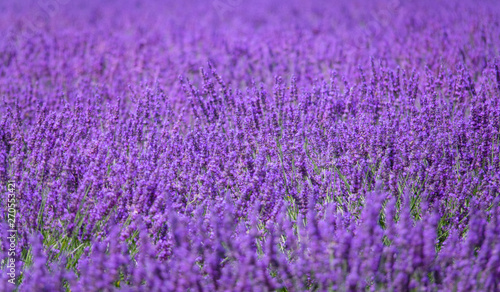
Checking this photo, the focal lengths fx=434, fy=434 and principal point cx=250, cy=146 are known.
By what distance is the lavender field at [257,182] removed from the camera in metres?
1.48

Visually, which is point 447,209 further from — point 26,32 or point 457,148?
point 26,32

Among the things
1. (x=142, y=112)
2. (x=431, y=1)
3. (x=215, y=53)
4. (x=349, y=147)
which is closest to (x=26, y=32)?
(x=215, y=53)

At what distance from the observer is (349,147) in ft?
7.49

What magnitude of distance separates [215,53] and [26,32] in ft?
9.56

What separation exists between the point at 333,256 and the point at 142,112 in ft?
5.58

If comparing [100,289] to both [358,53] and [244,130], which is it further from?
[358,53]

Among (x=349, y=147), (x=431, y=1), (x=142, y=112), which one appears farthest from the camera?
(x=431, y=1)

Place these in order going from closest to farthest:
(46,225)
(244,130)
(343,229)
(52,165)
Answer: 1. (343,229)
2. (46,225)
3. (52,165)
4. (244,130)

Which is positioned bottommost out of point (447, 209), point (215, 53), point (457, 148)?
point (447, 209)

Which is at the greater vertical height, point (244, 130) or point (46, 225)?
point (244, 130)

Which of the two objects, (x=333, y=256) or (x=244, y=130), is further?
(x=244, y=130)

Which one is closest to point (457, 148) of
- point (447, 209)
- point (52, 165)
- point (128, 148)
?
point (447, 209)

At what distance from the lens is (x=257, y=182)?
2100 millimetres

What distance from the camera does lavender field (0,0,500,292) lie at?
148 centimetres
